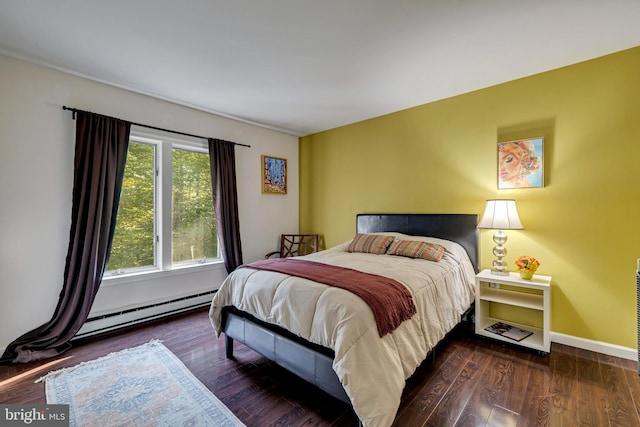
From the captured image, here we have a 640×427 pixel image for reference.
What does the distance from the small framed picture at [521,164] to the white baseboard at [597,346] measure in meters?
1.44

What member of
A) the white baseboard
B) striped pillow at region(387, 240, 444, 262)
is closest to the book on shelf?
the white baseboard

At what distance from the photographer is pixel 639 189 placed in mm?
2266

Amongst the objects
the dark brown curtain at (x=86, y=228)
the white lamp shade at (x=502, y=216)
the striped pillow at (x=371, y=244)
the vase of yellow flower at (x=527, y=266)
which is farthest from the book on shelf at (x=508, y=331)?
the dark brown curtain at (x=86, y=228)

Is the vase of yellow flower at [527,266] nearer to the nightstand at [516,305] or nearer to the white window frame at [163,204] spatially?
the nightstand at [516,305]

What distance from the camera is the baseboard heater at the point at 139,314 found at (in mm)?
2756

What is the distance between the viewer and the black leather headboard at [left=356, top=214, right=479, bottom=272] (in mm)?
3033

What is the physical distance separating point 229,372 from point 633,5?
12.6 ft

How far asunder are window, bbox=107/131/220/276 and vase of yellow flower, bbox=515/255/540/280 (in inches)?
142

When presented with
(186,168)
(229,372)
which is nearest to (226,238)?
(186,168)

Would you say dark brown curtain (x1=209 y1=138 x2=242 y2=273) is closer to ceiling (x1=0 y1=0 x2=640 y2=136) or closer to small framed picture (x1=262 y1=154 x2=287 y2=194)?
small framed picture (x1=262 y1=154 x2=287 y2=194)

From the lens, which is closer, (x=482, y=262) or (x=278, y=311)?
(x=278, y=311)

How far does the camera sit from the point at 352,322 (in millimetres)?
1540

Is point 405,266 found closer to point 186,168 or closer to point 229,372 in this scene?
point 229,372

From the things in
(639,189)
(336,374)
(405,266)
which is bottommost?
(336,374)
